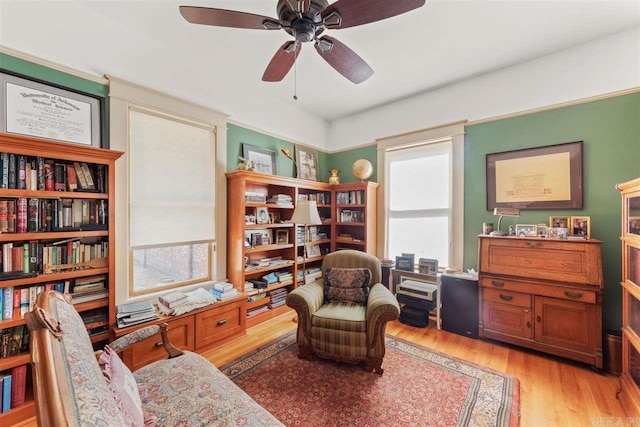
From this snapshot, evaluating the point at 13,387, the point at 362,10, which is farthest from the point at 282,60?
the point at 13,387

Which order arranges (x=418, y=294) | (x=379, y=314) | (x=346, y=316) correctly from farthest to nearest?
(x=418, y=294) → (x=346, y=316) → (x=379, y=314)

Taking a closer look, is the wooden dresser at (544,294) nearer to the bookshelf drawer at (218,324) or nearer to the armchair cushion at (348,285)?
the armchair cushion at (348,285)

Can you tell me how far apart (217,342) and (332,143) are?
336 centimetres

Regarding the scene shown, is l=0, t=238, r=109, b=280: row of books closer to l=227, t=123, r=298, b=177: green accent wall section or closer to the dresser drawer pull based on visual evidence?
l=227, t=123, r=298, b=177: green accent wall section

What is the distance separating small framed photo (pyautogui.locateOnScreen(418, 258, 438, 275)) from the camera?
10.1 ft

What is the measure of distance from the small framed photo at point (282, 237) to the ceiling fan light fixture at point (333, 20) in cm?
241

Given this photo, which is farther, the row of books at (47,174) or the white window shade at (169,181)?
the white window shade at (169,181)

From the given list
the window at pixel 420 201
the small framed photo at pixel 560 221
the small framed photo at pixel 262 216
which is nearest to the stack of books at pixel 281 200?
the small framed photo at pixel 262 216

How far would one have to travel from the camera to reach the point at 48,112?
6.10ft

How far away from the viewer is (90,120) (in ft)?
6.66

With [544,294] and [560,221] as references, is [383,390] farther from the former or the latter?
[560,221]

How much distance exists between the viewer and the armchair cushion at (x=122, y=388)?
954 millimetres

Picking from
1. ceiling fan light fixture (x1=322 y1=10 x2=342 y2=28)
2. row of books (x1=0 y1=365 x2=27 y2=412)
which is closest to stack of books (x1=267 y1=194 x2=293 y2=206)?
ceiling fan light fixture (x1=322 y1=10 x2=342 y2=28)

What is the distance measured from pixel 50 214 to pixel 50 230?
114 millimetres
